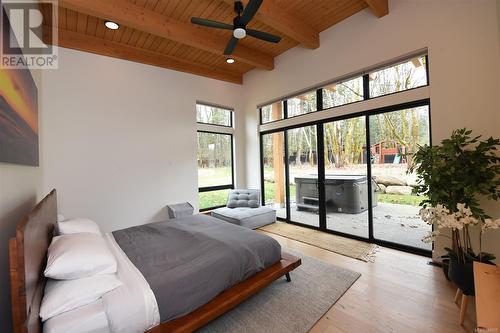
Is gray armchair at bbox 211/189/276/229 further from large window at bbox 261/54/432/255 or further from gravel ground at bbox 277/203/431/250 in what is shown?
gravel ground at bbox 277/203/431/250

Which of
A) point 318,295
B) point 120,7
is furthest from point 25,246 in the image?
point 120,7

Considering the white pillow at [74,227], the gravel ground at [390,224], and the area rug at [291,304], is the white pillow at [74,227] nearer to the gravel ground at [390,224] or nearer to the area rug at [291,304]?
the area rug at [291,304]

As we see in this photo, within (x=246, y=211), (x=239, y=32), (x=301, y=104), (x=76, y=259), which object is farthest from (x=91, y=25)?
(x=246, y=211)

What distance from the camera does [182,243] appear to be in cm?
218

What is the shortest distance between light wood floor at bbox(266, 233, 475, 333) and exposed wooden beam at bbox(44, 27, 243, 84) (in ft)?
14.7

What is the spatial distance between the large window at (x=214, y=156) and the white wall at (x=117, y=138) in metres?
0.26

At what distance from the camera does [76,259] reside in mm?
1336

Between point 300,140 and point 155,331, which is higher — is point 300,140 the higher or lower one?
the higher one

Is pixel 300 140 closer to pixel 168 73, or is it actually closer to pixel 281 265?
pixel 281 265

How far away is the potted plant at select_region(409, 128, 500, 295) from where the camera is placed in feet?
6.12

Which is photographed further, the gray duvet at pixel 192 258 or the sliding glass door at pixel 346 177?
the sliding glass door at pixel 346 177

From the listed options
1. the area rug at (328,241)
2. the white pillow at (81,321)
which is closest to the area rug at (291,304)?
the area rug at (328,241)

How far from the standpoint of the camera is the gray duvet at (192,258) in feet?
5.05

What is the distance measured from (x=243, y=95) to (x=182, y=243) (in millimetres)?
4182
